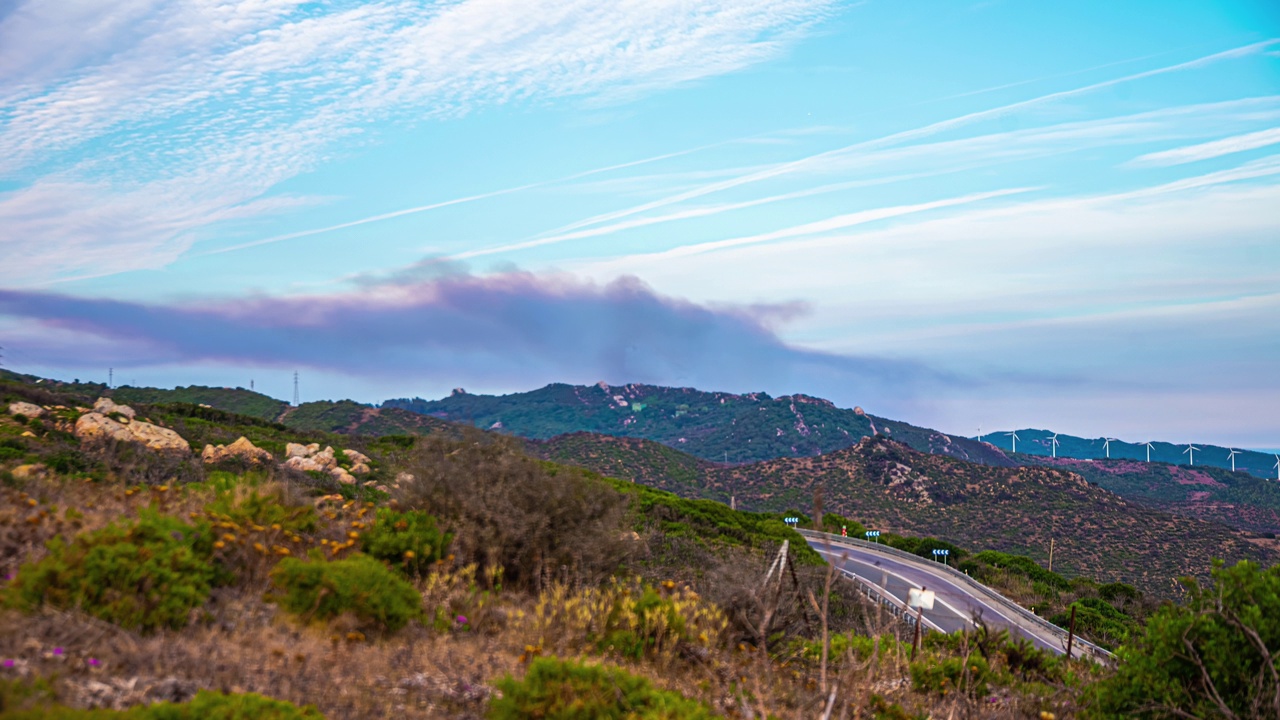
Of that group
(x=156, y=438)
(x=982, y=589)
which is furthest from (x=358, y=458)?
(x=982, y=589)

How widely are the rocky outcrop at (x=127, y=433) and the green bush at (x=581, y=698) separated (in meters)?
19.1

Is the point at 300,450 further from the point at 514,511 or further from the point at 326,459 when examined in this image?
the point at 514,511

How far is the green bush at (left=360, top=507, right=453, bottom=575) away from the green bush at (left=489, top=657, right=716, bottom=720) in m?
2.99

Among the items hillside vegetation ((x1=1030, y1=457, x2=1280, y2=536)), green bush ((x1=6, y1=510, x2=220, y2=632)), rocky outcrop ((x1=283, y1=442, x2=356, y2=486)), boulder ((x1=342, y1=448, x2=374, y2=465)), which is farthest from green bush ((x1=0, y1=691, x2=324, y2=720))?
hillside vegetation ((x1=1030, y1=457, x2=1280, y2=536))

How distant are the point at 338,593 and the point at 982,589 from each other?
37.0 meters

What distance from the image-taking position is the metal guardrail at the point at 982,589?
26.1 metres

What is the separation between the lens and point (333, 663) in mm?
7043

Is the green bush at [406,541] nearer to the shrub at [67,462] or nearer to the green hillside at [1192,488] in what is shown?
the shrub at [67,462]

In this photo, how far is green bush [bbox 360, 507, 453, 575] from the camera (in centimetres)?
961

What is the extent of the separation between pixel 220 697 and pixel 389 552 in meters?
3.90

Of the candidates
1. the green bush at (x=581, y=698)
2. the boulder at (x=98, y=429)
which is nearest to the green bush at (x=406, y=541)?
the green bush at (x=581, y=698)

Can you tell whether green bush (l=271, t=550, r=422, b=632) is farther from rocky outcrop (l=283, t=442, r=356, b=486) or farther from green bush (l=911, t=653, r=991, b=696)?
rocky outcrop (l=283, t=442, r=356, b=486)

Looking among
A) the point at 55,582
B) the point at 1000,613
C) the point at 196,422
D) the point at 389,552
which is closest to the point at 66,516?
the point at 55,582

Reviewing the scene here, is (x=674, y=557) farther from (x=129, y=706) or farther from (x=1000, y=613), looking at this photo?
(x=1000, y=613)
